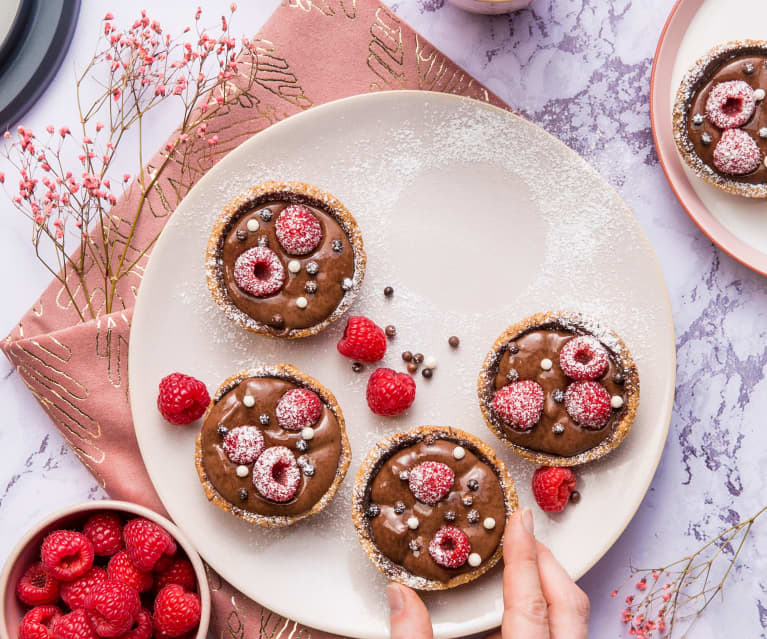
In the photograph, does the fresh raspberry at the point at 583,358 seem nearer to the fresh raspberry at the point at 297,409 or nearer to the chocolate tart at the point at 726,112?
the chocolate tart at the point at 726,112

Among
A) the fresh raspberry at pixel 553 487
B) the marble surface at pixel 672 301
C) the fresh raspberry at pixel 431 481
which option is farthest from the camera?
the marble surface at pixel 672 301

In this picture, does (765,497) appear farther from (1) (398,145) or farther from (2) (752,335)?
(1) (398,145)

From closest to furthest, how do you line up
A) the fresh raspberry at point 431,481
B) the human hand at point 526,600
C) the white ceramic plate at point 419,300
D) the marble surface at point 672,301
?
the human hand at point 526,600 < the fresh raspberry at point 431,481 < the white ceramic plate at point 419,300 < the marble surface at point 672,301

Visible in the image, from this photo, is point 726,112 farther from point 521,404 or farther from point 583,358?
point 521,404

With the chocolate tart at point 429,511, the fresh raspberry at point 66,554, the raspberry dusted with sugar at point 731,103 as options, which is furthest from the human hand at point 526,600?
the raspberry dusted with sugar at point 731,103

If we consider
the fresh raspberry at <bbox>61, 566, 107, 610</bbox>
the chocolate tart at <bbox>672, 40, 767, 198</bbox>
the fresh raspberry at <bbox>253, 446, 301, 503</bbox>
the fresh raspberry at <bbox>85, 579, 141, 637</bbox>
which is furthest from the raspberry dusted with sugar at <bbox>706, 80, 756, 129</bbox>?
the fresh raspberry at <bbox>61, 566, 107, 610</bbox>

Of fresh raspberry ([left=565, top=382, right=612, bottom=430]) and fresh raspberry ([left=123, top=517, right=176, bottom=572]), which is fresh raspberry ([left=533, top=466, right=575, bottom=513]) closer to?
fresh raspberry ([left=565, top=382, right=612, bottom=430])
